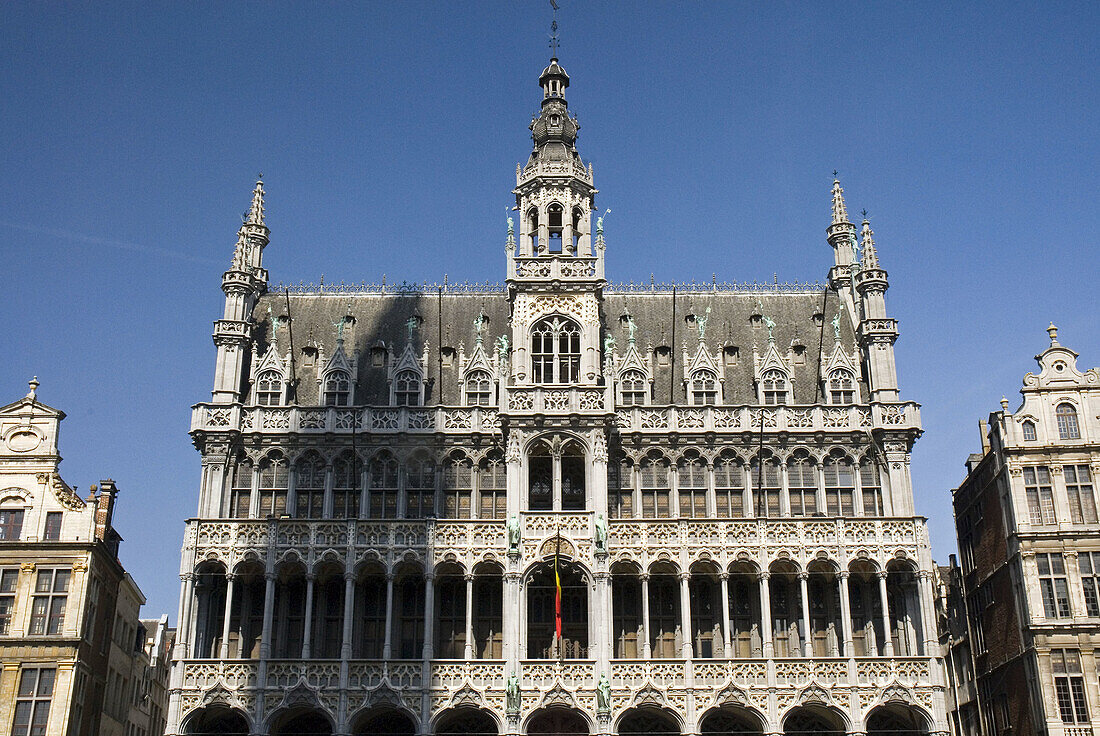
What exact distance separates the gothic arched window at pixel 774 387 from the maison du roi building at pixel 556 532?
110 mm

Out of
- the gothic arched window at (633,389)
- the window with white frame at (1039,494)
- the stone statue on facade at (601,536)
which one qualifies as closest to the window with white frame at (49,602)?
the stone statue on facade at (601,536)

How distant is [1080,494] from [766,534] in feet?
42.7

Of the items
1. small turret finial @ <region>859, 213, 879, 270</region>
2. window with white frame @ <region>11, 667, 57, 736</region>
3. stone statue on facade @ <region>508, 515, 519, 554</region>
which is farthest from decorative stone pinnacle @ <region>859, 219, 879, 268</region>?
window with white frame @ <region>11, 667, 57, 736</region>

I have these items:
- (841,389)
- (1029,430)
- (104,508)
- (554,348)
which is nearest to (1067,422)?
(1029,430)

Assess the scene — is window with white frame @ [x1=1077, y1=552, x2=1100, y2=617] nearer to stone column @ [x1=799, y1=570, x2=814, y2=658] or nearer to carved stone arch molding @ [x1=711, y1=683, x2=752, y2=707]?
stone column @ [x1=799, y1=570, x2=814, y2=658]

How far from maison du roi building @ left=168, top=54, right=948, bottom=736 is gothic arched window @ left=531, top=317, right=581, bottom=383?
104 millimetres

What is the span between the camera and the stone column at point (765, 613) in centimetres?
4981

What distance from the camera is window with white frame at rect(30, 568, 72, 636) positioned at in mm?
50250

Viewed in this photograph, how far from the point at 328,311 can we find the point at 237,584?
49.8ft

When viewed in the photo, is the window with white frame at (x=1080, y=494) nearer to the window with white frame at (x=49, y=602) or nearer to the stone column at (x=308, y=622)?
the stone column at (x=308, y=622)

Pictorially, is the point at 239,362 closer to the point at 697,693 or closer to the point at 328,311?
the point at 328,311

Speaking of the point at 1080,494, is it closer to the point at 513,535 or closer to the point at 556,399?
the point at 556,399

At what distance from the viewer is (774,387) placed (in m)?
56.3

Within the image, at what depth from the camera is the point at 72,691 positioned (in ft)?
163
